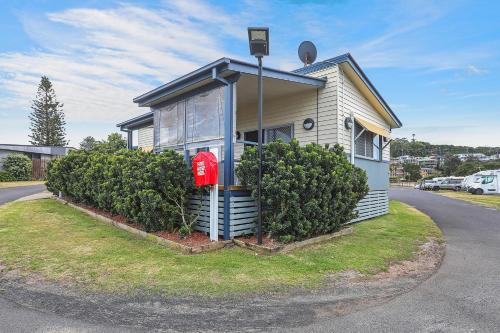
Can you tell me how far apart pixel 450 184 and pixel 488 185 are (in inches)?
307

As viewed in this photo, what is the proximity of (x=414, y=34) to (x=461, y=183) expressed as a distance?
28741mm

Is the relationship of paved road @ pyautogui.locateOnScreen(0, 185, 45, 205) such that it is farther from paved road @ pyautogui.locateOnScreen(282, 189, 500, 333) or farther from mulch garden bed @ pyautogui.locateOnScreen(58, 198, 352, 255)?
paved road @ pyautogui.locateOnScreen(282, 189, 500, 333)

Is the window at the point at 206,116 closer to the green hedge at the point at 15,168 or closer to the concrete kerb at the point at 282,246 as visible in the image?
the concrete kerb at the point at 282,246

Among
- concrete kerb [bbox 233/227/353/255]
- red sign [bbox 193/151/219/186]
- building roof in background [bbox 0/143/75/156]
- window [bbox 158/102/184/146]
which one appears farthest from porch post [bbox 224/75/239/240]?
building roof in background [bbox 0/143/75/156]

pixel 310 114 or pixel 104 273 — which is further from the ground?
pixel 310 114

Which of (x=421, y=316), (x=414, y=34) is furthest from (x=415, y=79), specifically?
(x=421, y=316)

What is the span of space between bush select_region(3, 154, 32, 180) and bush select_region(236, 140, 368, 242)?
86.6ft

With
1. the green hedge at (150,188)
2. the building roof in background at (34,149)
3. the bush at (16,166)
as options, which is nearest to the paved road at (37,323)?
the green hedge at (150,188)

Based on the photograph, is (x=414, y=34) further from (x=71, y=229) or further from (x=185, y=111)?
(x=71, y=229)

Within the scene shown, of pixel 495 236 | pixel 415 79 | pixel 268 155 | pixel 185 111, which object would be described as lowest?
pixel 495 236

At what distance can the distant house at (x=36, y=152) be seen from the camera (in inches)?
1096

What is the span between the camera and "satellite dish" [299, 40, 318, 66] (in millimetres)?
10383

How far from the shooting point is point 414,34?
14.3 meters

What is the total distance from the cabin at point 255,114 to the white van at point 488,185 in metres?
24.6
